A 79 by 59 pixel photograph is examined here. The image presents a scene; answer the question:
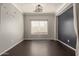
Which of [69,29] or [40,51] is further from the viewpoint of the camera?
[69,29]

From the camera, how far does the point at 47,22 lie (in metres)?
9.26

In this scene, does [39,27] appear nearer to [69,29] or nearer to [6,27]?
[69,29]

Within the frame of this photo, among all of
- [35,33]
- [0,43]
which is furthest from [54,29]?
[0,43]

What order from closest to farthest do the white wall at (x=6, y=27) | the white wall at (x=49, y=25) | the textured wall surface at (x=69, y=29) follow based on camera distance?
the white wall at (x=6, y=27) → the textured wall surface at (x=69, y=29) → the white wall at (x=49, y=25)

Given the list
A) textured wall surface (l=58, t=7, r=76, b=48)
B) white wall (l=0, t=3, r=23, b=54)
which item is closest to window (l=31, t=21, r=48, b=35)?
textured wall surface (l=58, t=7, r=76, b=48)

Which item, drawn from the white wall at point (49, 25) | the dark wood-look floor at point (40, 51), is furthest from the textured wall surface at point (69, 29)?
the white wall at point (49, 25)

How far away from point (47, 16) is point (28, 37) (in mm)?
2402

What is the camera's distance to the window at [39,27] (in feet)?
30.0

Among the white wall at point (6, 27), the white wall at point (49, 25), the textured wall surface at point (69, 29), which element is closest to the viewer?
the white wall at point (6, 27)

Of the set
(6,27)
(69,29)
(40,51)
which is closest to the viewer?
(6,27)

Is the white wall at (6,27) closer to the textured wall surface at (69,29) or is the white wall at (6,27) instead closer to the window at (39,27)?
the textured wall surface at (69,29)

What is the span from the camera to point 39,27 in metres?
9.12

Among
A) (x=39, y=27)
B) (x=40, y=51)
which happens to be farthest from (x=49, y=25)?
(x=40, y=51)

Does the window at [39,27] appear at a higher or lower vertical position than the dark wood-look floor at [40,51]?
higher
